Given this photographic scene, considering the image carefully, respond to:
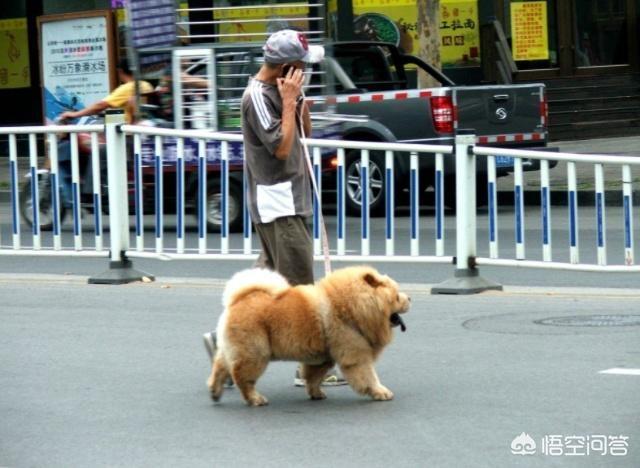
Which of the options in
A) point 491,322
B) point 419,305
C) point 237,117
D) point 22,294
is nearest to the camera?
point 491,322

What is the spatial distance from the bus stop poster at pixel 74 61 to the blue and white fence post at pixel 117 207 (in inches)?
440

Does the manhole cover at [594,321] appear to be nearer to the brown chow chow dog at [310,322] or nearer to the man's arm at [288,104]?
the brown chow chow dog at [310,322]

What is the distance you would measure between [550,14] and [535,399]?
64.2 feet

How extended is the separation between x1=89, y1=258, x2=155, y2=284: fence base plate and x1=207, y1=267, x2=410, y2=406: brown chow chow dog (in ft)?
15.1

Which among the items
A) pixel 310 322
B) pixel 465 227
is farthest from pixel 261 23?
pixel 310 322

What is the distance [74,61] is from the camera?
22.8 meters

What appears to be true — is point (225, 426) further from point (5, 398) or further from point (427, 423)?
point (5, 398)

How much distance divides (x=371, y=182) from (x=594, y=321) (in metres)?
7.20

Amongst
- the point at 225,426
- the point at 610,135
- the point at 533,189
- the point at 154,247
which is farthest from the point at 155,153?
the point at 610,135

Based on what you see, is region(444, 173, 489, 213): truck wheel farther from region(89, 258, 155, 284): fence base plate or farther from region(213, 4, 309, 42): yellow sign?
region(89, 258, 155, 284): fence base plate

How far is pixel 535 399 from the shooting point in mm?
7387

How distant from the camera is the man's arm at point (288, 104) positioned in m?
7.32

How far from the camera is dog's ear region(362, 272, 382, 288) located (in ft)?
23.7

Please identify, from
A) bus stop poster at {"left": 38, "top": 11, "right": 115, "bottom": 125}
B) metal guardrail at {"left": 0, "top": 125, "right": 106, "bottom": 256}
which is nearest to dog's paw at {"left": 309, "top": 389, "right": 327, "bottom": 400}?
metal guardrail at {"left": 0, "top": 125, "right": 106, "bottom": 256}
